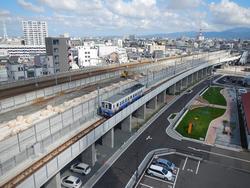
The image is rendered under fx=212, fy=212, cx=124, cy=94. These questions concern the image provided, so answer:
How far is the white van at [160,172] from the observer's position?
2519cm

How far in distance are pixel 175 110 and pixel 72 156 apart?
32.4 metres

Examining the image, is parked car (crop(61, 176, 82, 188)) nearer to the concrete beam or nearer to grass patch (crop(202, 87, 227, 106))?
the concrete beam

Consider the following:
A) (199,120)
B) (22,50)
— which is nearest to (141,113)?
(199,120)

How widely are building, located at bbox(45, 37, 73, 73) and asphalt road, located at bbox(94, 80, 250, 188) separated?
54383 mm

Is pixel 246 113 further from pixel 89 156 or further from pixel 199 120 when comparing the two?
pixel 89 156

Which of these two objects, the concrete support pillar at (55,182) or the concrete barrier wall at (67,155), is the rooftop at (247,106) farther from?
the concrete support pillar at (55,182)

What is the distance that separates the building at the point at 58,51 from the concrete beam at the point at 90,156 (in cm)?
5972

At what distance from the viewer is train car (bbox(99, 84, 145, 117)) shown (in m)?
31.0

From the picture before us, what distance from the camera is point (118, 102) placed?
3238cm

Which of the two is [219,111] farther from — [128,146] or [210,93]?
[128,146]

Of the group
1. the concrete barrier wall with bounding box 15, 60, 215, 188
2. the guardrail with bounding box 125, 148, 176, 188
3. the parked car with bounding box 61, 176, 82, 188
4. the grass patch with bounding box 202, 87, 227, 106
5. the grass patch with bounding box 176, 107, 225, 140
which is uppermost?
the concrete barrier wall with bounding box 15, 60, 215, 188

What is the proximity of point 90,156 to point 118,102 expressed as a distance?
9.10 metres

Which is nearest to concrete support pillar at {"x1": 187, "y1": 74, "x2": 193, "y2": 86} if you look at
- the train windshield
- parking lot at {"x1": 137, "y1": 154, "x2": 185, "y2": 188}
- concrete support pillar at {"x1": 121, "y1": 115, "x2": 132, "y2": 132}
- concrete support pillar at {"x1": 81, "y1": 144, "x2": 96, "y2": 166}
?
concrete support pillar at {"x1": 121, "y1": 115, "x2": 132, "y2": 132}

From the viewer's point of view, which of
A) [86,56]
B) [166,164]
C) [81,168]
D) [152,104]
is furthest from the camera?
[86,56]
